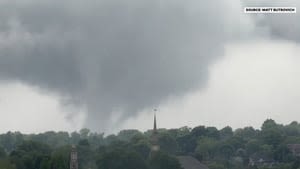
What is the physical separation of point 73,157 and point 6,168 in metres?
16.2

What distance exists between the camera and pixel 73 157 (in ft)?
600

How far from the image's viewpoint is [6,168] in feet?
627
